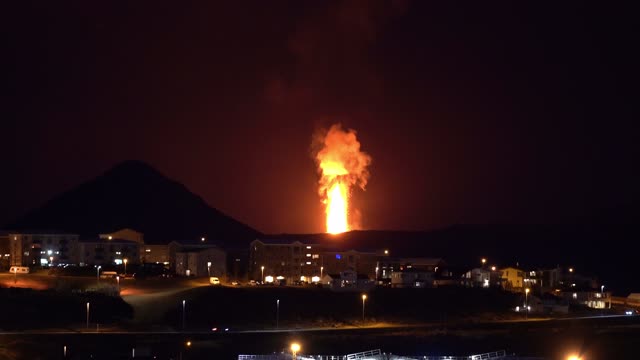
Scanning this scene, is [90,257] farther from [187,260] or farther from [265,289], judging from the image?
[265,289]

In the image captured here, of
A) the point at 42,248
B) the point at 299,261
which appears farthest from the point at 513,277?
the point at 42,248

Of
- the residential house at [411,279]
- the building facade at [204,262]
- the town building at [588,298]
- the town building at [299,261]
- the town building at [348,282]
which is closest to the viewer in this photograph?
the town building at [348,282]

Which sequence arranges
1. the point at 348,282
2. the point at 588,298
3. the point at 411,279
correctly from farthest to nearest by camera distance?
the point at 588,298, the point at 411,279, the point at 348,282

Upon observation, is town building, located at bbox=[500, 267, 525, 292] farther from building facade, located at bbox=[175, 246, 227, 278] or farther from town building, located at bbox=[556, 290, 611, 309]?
building facade, located at bbox=[175, 246, 227, 278]

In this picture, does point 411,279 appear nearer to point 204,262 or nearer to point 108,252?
point 204,262

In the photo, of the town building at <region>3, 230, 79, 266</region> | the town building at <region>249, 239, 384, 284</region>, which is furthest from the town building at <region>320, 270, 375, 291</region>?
the town building at <region>3, 230, 79, 266</region>

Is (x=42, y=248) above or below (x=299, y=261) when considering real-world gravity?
above

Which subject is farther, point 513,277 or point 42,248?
point 513,277

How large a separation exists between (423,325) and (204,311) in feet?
46.2

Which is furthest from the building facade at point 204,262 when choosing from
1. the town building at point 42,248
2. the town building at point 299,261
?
the town building at point 42,248

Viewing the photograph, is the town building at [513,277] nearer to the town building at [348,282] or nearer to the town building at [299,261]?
the town building at [299,261]

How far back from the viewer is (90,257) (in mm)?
86875

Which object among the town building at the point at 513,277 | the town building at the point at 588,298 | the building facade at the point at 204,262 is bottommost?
the town building at the point at 588,298

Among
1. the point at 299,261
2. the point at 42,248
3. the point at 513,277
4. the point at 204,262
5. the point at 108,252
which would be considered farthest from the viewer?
the point at 108,252
